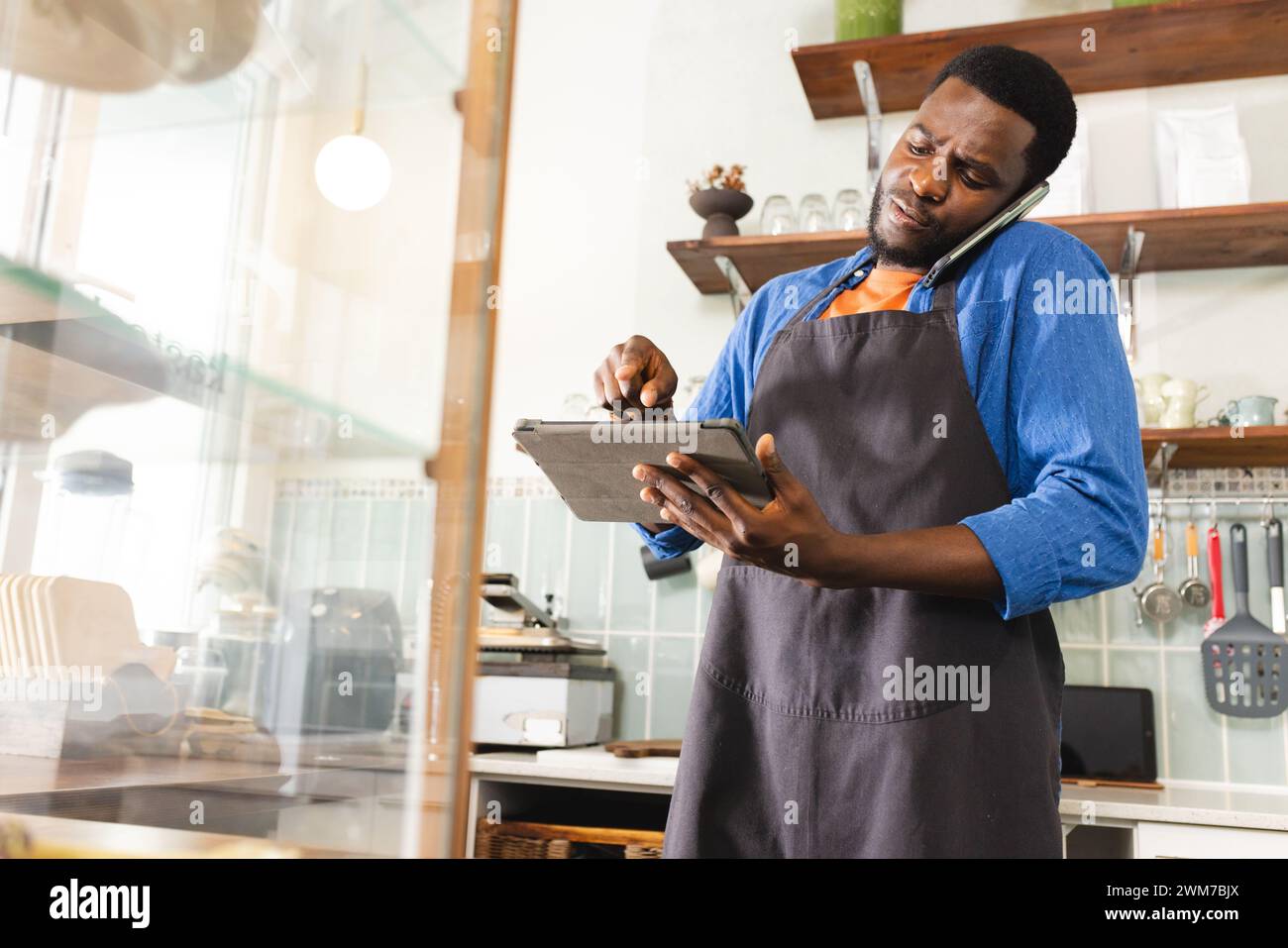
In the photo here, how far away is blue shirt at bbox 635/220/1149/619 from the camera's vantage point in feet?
2.76

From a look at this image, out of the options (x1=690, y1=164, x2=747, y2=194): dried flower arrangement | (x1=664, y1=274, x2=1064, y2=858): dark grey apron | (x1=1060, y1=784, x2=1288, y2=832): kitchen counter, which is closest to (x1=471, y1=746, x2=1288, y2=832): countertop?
(x1=1060, y1=784, x2=1288, y2=832): kitchen counter

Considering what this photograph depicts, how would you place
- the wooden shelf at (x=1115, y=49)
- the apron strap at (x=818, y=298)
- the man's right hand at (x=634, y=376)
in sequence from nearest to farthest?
the man's right hand at (x=634, y=376) → the apron strap at (x=818, y=298) → the wooden shelf at (x=1115, y=49)

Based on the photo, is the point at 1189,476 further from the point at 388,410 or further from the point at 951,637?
the point at 388,410

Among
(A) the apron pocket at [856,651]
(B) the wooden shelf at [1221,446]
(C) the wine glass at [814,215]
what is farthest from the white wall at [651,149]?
(A) the apron pocket at [856,651]

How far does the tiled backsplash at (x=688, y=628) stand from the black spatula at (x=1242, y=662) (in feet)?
0.10

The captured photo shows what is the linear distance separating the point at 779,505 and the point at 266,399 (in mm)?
415

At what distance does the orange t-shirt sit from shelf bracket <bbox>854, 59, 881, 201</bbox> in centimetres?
141

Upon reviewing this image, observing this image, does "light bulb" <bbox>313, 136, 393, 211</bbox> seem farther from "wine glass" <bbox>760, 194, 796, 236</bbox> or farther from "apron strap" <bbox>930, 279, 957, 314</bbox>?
"wine glass" <bbox>760, 194, 796, 236</bbox>

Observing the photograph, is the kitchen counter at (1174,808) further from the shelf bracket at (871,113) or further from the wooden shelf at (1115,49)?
the wooden shelf at (1115,49)

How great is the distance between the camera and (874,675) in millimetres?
934

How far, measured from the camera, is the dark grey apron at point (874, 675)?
0.89 meters

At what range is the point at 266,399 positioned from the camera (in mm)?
491

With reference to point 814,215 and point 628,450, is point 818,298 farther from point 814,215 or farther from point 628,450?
point 814,215
